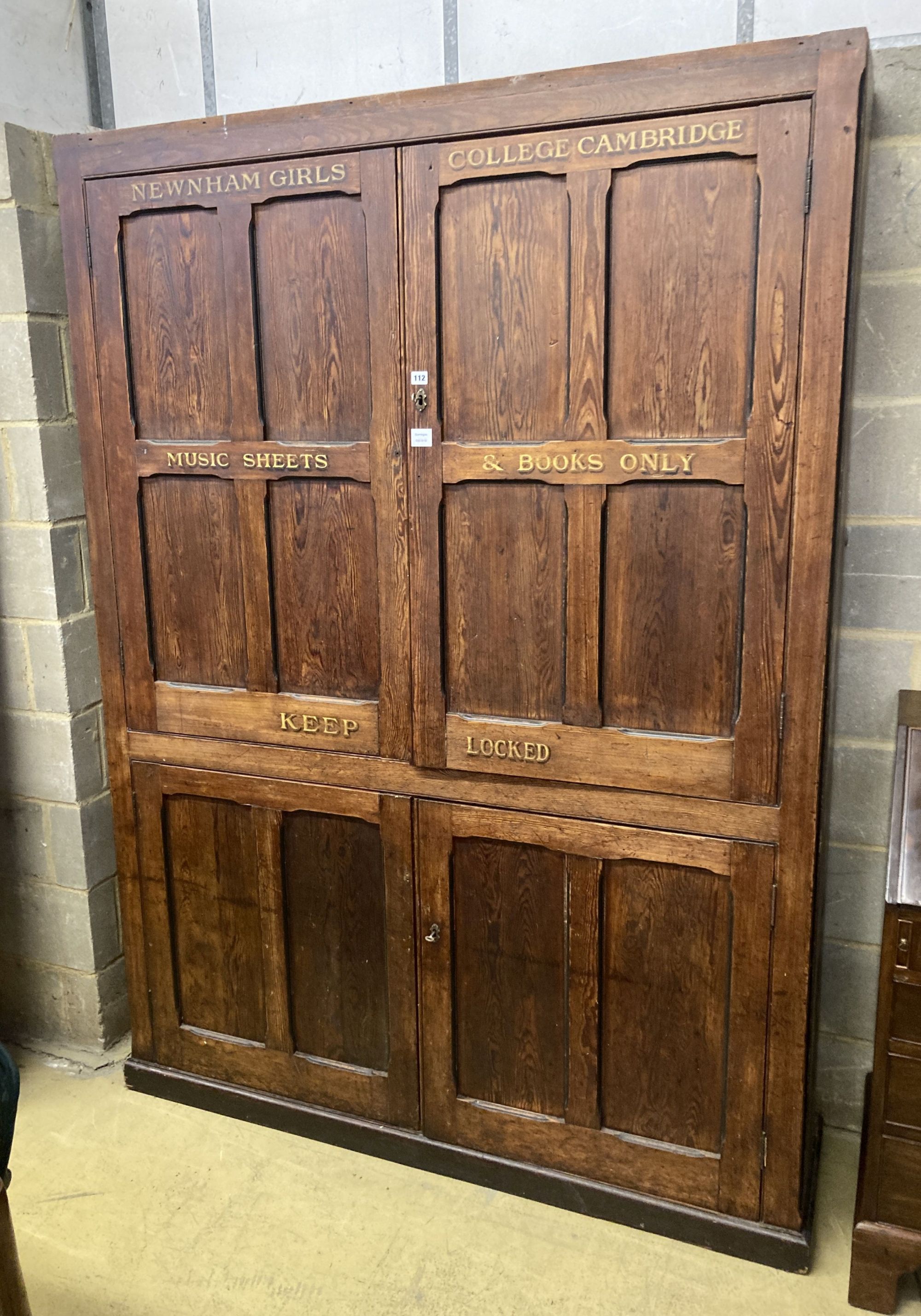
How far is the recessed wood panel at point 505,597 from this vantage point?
1.91 metres

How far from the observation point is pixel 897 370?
6.67ft

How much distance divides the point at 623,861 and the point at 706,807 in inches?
7.9

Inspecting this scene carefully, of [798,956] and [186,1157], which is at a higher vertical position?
[798,956]

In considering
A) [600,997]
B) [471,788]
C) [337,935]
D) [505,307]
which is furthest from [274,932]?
[505,307]

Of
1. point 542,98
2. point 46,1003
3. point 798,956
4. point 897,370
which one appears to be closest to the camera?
point 542,98

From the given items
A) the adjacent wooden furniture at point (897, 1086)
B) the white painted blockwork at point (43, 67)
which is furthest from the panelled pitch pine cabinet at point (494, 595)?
Result: the white painted blockwork at point (43, 67)

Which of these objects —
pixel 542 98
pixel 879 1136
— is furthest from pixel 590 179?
→ pixel 879 1136

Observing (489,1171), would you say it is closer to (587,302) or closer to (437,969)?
(437,969)

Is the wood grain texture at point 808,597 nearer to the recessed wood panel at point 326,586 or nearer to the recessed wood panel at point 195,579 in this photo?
the recessed wood panel at point 326,586

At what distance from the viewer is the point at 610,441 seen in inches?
71.3

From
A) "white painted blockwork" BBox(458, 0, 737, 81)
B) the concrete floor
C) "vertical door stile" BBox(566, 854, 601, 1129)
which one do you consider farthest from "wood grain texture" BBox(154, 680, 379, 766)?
"white painted blockwork" BBox(458, 0, 737, 81)

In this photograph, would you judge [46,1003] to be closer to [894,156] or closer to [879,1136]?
[879,1136]

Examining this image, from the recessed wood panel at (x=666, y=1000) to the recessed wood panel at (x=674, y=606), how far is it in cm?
31

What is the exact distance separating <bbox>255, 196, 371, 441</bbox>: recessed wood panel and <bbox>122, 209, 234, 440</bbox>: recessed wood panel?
82 millimetres
